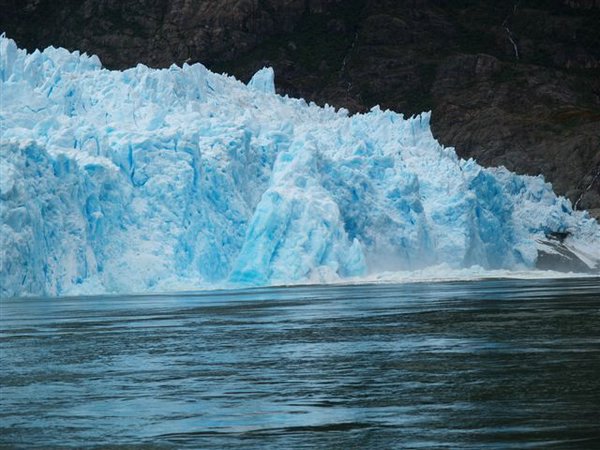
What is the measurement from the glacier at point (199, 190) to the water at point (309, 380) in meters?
14.1

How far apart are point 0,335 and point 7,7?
465ft

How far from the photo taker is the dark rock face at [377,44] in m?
137

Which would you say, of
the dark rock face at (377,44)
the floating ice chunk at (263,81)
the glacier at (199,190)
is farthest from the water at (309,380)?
the dark rock face at (377,44)

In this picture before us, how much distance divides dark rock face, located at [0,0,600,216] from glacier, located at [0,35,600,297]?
66.7 metres

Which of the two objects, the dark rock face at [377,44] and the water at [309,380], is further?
the dark rock face at [377,44]

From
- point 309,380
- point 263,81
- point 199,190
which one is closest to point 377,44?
point 263,81

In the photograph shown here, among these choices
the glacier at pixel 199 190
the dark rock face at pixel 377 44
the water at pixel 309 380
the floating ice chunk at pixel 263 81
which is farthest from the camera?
the dark rock face at pixel 377 44

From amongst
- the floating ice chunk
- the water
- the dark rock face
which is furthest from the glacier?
the dark rock face

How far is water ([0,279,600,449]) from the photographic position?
12.2m

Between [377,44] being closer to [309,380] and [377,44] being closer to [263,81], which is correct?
[263,81]

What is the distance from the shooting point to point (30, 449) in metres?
11.7

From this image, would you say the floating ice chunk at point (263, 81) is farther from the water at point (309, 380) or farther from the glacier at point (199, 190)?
the water at point (309, 380)

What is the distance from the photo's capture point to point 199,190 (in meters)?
48.7

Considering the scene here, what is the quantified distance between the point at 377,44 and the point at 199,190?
103 m
